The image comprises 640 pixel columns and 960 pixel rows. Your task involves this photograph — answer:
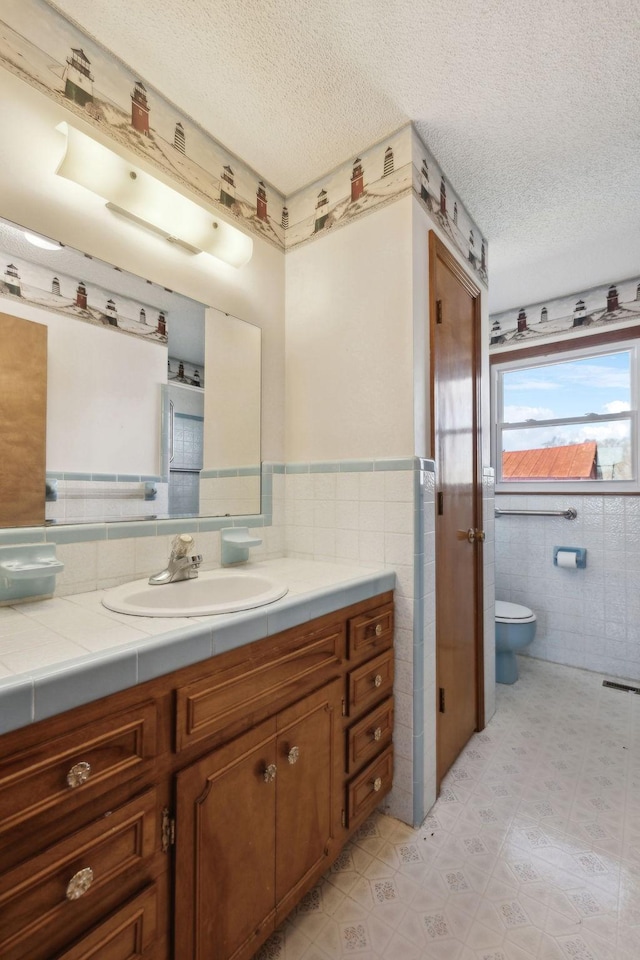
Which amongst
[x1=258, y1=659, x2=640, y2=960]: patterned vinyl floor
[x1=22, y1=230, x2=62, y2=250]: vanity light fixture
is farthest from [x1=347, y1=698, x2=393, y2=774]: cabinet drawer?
[x1=22, y1=230, x2=62, y2=250]: vanity light fixture

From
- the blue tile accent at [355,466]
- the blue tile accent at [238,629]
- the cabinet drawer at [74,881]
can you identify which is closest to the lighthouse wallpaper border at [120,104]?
the blue tile accent at [355,466]

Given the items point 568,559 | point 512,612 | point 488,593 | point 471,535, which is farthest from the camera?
point 568,559

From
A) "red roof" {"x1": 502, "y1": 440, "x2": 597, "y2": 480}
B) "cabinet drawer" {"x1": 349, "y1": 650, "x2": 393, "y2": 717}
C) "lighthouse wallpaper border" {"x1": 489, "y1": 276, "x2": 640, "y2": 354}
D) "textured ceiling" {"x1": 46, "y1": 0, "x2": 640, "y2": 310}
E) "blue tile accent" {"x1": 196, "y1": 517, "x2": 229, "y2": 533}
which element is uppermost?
"textured ceiling" {"x1": 46, "y1": 0, "x2": 640, "y2": 310}

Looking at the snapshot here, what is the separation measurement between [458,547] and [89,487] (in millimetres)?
1497

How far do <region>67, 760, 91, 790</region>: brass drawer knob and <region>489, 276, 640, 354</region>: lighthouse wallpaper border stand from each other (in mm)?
3433

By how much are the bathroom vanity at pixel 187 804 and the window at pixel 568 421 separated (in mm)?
2337

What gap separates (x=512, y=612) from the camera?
2.72 metres

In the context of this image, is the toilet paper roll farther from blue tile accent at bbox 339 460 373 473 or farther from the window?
blue tile accent at bbox 339 460 373 473

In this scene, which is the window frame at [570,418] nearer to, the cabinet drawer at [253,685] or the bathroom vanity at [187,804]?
the bathroom vanity at [187,804]

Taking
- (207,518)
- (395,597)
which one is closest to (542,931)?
(395,597)

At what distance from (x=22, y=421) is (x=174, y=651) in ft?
2.54

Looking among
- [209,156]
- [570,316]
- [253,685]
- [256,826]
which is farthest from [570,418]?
[256,826]

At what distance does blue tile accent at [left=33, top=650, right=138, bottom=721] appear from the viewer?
64cm

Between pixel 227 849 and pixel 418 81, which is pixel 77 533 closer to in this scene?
pixel 227 849
